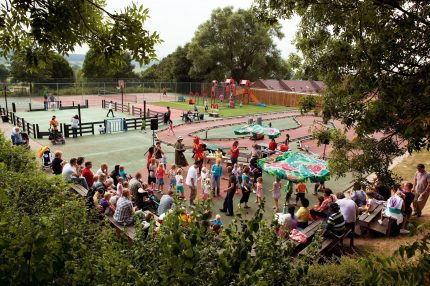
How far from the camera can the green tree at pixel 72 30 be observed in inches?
175

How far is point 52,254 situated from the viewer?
3.45 metres

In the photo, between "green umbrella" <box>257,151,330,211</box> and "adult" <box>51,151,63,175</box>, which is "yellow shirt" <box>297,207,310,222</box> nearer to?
"green umbrella" <box>257,151,330,211</box>

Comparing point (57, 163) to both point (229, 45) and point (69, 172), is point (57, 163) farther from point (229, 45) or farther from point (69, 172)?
point (229, 45)

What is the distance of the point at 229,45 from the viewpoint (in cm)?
5762

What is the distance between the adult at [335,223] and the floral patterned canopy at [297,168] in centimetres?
285

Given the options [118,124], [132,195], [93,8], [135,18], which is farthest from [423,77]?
[118,124]

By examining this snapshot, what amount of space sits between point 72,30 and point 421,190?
35.8 ft

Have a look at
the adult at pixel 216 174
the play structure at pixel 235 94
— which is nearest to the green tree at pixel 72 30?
the adult at pixel 216 174

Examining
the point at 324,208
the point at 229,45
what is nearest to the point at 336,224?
the point at 324,208

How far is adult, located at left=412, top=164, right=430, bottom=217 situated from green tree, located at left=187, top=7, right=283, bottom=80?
4769cm

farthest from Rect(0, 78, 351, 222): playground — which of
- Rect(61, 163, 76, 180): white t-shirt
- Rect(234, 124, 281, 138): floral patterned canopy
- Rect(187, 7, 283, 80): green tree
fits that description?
Rect(187, 7, 283, 80): green tree

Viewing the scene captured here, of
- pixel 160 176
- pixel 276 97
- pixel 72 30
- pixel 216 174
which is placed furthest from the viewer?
pixel 276 97

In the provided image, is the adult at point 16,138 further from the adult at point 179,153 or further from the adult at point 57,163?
the adult at point 179,153

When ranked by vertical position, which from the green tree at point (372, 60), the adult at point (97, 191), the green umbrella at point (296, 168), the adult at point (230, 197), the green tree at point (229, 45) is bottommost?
the adult at point (230, 197)
